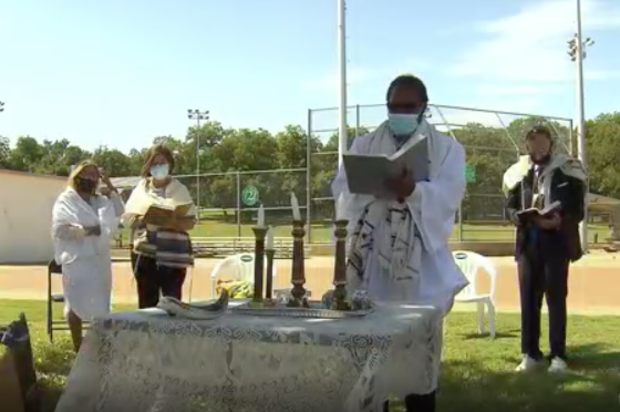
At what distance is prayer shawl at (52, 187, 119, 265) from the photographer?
7379 millimetres

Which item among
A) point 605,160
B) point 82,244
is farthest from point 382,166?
point 605,160

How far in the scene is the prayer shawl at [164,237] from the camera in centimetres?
656

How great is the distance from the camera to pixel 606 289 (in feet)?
47.5

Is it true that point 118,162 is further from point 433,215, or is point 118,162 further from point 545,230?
point 433,215

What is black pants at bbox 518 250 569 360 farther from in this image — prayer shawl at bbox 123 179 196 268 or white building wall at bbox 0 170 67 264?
white building wall at bbox 0 170 67 264

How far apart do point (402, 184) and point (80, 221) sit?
4.19 meters

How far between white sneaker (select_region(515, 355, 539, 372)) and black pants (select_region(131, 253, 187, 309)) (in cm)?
267

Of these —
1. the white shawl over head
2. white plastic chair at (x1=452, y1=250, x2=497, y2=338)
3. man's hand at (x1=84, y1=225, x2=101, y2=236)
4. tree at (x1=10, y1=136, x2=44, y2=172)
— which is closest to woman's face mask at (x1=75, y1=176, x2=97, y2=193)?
man's hand at (x1=84, y1=225, x2=101, y2=236)

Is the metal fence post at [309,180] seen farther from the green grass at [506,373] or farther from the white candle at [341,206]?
the white candle at [341,206]

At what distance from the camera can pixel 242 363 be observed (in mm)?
3031

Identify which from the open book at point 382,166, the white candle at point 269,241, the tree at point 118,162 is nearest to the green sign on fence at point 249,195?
the open book at point 382,166

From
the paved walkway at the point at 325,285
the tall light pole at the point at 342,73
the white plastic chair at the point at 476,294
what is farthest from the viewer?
the tall light pole at the point at 342,73

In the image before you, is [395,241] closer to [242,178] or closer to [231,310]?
[231,310]

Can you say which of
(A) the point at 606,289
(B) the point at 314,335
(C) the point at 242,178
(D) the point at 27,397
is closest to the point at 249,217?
(C) the point at 242,178
